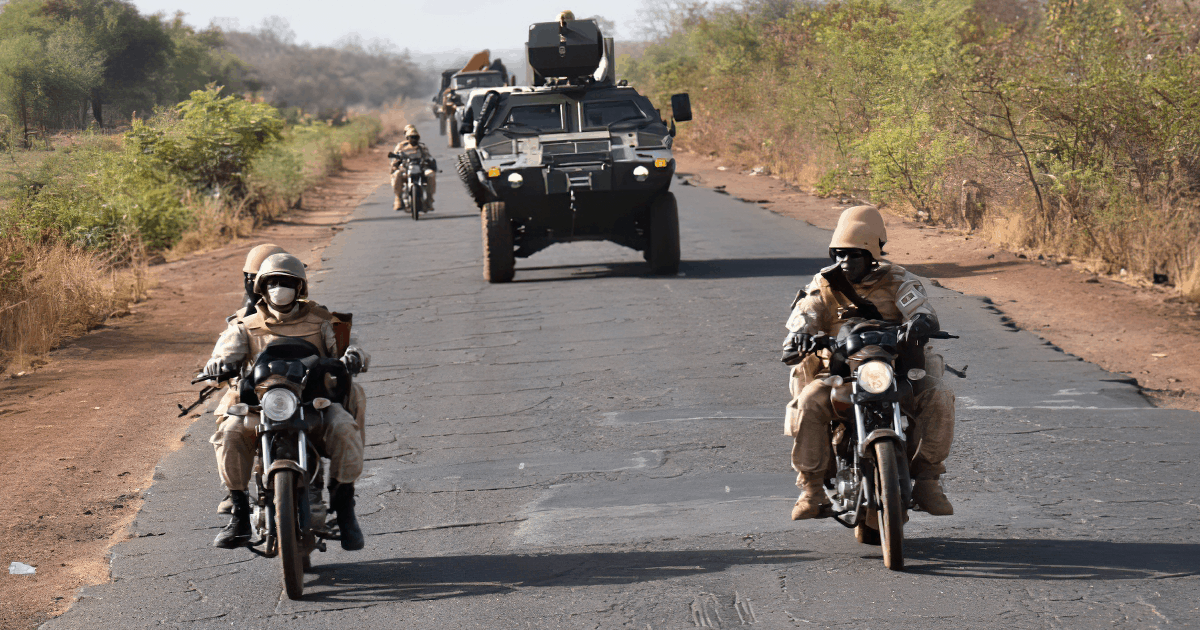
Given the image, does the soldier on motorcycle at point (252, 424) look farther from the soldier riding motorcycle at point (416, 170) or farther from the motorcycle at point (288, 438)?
the soldier riding motorcycle at point (416, 170)

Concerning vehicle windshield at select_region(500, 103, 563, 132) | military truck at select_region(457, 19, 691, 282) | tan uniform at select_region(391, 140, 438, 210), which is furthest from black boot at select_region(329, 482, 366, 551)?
tan uniform at select_region(391, 140, 438, 210)

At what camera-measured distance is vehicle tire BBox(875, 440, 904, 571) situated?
15.5 ft

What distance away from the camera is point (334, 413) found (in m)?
5.01

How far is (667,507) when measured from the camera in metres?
6.07

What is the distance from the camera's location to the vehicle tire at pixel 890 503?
15.5 ft

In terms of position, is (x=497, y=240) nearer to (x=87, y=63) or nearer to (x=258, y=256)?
(x=87, y=63)

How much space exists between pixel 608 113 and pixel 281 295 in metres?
9.35

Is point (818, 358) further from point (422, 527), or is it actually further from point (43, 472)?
point (43, 472)

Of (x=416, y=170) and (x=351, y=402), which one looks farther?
(x=416, y=170)

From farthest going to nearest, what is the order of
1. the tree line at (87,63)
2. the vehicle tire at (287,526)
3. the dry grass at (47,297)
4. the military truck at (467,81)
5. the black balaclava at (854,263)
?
the military truck at (467,81) < the tree line at (87,63) < the dry grass at (47,297) < the black balaclava at (854,263) < the vehicle tire at (287,526)

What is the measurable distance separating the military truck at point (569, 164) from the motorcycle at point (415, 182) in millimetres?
7017

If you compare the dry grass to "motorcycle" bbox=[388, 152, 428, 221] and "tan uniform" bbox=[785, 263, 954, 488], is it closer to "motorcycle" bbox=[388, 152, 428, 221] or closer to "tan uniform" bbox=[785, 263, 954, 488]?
"motorcycle" bbox=[388, 152, 428, 221]

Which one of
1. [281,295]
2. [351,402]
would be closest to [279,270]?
[281,295]

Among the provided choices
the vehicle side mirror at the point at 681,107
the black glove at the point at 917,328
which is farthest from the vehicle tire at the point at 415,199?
the black glove at the point at 917,328
